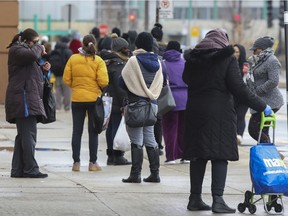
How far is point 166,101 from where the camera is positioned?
13.7 metres

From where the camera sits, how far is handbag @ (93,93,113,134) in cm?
1323

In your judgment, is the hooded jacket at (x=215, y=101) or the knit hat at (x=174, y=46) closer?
the hooded jacket at (x=215, y=101)

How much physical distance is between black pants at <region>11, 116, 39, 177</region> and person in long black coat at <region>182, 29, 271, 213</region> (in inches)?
110

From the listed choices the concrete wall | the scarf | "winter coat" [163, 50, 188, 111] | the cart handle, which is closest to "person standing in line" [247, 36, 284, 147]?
"winter coat" [163, 50, 188, 111]

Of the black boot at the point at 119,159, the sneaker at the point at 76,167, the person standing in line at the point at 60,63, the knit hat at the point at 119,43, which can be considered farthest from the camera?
the person standing in line at the point at 60,63

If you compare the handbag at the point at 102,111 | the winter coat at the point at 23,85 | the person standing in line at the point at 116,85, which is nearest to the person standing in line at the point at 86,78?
the handbag at the point at 102,111

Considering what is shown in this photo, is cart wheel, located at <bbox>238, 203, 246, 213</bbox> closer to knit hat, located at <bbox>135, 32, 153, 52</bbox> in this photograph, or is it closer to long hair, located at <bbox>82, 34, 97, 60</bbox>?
knit hat, located at <bbox>135, 32, 153, 52</bbox>

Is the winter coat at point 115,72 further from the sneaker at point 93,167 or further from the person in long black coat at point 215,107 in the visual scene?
the person in long black coat at point 215,107

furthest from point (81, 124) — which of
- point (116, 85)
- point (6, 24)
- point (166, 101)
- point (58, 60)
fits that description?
point (58, 60)

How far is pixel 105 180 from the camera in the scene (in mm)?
12633

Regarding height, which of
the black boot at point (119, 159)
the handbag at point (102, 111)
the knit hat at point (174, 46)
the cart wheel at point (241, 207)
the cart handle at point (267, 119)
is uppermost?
the knit hat at point (174, 46)

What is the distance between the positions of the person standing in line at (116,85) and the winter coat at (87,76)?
0.65 metres

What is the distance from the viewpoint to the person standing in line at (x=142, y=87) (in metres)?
12.1

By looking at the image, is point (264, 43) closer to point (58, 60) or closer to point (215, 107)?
point (215, 107)
